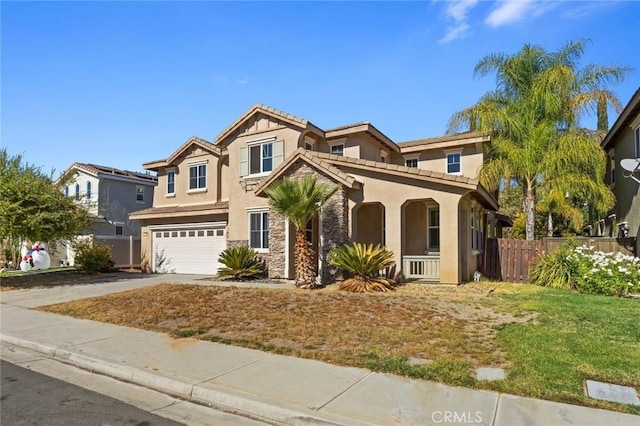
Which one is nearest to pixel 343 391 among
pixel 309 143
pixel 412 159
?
pixel 309 143

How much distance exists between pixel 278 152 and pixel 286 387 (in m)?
14.4

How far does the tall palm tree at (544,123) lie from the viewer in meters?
17.2

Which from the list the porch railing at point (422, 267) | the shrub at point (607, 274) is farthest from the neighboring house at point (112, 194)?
the shrub at point (607, 274)

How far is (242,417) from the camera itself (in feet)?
15.9

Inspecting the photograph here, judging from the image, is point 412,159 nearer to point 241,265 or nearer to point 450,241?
point 450,241

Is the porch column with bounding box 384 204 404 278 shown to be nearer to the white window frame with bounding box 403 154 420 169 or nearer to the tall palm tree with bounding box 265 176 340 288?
the tall palm tree with bounding box 265 176 340 288

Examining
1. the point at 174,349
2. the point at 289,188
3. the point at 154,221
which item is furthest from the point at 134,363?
the point at 154,221

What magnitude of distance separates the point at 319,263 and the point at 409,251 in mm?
4250

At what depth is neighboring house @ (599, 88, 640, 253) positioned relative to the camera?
16172 millimetres

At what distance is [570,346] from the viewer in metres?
6.89

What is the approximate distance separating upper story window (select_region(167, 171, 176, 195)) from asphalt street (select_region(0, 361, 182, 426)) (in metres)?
18.6

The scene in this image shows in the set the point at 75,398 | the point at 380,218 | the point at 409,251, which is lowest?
the point at 75,398

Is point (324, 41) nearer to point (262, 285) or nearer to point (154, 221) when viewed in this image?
point (262, 285)

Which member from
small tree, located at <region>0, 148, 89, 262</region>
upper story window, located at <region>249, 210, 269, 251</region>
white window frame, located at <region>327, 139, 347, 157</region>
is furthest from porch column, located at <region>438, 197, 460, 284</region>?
small tree, located at <region>0, 148, 89, 262</region>
